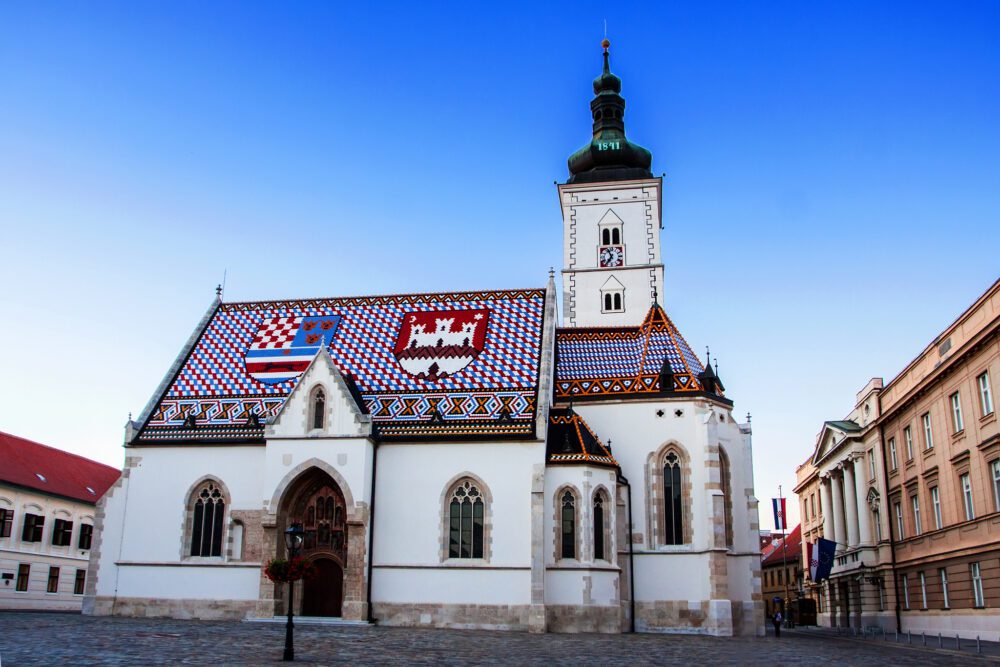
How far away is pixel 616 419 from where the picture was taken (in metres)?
37.3

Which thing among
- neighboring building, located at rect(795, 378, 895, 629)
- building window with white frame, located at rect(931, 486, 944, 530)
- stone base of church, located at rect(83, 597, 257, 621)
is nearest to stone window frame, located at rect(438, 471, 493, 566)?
stone base of church, located at rect(83, 597, 257, 621)

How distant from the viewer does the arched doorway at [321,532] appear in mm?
34781

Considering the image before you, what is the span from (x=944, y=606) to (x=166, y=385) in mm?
32591

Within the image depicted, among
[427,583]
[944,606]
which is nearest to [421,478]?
[427,583]

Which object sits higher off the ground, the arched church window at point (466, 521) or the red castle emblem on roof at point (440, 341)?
the red castle emblem on roof at point (440, 341)

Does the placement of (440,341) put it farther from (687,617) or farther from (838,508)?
(838,508)

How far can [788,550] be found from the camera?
80250mm

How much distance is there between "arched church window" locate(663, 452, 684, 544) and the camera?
3556 centimetres

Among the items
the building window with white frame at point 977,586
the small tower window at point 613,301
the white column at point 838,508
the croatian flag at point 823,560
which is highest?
the small tower window at point 613,301

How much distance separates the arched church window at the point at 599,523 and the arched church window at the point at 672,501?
286cm

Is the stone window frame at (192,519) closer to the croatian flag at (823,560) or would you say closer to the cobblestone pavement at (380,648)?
the cobblestone pavement at (380,648)

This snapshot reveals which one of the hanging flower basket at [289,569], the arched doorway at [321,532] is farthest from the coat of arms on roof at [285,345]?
the hanging flower basket at [289,569]

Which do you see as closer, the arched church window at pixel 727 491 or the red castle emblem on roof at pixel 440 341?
the arched church window at pixel 727 491

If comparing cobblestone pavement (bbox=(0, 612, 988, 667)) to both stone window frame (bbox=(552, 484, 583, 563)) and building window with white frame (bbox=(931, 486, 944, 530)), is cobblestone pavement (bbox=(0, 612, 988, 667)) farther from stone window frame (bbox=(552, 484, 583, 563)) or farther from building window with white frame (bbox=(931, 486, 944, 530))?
building window with white frame (bbox=(931, 486, 944, 530))
